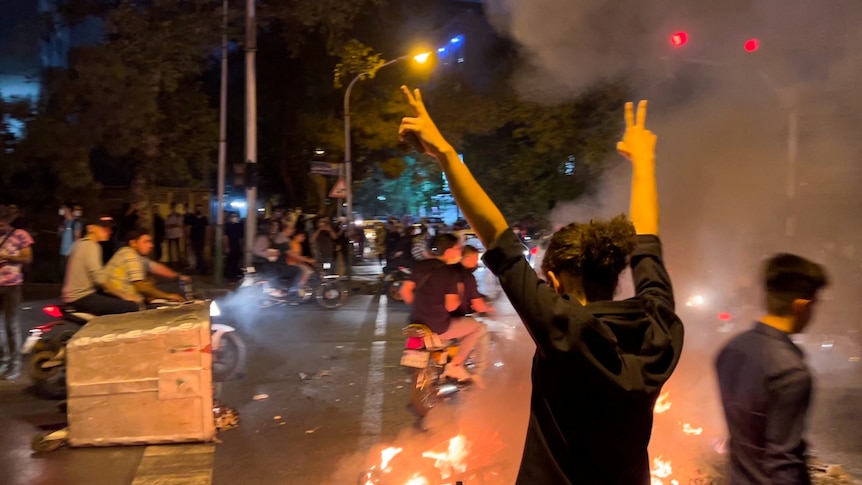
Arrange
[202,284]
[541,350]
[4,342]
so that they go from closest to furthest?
[541,350], [4,342], [202,284]

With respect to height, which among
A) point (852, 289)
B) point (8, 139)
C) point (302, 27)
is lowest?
point (852, 289)

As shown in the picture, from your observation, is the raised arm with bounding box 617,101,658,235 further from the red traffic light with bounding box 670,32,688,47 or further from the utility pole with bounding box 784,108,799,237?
the utility pole with bounding box 784,108,799,237

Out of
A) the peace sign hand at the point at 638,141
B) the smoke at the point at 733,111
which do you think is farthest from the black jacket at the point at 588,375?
the smoke at the point at 733,111

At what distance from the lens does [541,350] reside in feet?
5.06

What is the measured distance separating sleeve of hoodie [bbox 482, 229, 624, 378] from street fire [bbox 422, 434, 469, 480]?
3018 millimetres

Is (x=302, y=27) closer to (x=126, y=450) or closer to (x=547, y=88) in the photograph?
(x=547, y=88)

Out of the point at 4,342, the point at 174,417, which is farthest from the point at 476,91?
the point at 174,417

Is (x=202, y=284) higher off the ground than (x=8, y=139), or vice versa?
(x=8, y=139)

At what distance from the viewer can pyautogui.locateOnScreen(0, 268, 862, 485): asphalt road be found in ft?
14.8

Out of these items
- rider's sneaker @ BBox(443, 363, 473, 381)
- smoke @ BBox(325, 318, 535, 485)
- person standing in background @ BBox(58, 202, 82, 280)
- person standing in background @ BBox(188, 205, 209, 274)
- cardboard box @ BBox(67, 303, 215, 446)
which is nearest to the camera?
smoke @ BBox(325, 318, 535, 485)

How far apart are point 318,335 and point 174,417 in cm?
431

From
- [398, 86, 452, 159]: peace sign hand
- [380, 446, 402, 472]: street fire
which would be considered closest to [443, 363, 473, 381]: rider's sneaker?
[380, 446, 402, 472]: street fire

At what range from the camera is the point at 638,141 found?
2.06m

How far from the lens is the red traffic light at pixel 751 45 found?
602 cm
